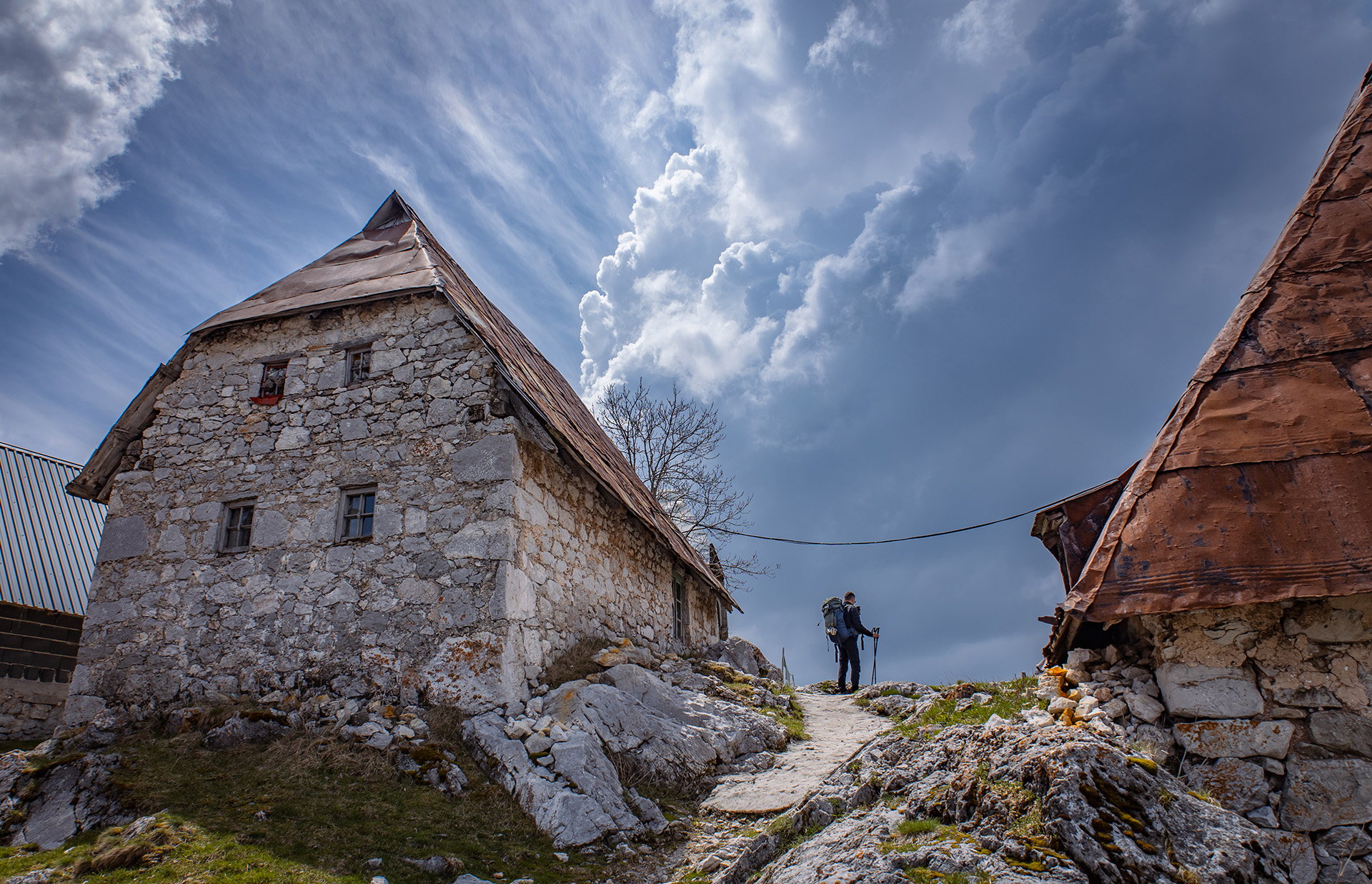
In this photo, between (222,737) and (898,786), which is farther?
(222,737)

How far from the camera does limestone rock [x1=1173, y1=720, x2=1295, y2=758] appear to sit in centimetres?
499

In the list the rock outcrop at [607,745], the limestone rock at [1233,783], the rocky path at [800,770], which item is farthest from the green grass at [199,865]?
the limestone rock at [1233,783]

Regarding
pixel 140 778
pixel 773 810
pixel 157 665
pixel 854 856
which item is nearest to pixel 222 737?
pixel 140 778

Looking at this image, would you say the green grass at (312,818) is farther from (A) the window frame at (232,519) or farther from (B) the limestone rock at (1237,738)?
(B) the limestone rock at (1237,738)

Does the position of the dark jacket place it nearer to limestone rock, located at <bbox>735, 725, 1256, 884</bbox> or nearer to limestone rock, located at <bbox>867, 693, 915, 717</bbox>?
limestone rock, located at <bbox>867, 693, 915, 717</bbox>

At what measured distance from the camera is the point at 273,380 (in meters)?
10.0

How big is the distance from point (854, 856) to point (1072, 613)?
8.70 feet

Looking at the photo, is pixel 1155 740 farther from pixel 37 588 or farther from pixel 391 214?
pixel 37 588

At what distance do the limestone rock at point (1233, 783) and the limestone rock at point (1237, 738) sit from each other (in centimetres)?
7

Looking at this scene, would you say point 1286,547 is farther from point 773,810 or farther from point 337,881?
point 337,881

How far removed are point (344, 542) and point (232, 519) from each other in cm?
192

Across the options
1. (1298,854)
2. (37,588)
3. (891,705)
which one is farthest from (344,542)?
(1298,854)

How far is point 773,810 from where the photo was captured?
675 centimetres

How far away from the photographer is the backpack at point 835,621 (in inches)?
536
